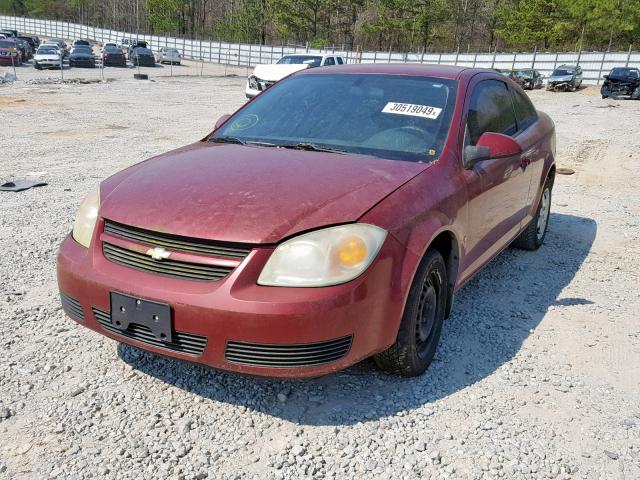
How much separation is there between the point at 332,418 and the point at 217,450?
55cm

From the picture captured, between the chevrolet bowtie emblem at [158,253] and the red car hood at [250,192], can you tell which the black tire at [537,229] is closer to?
the red car hood at [250,192]

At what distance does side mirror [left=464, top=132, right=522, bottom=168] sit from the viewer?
10.8 feet

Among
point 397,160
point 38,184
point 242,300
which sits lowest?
point 38,184

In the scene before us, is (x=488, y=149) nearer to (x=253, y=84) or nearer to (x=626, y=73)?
(x=253, y=84)

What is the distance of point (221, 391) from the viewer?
9.37ft

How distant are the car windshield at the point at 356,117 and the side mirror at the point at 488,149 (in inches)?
7.3

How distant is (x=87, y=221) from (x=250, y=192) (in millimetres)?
837

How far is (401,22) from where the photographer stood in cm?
6131

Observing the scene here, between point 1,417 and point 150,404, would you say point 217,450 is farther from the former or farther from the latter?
point 1,417

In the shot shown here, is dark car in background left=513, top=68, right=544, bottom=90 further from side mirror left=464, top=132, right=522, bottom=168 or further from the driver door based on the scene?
side mirror left=464, top=132, right=522, bottom=168

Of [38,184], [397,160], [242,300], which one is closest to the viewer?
[242,300]

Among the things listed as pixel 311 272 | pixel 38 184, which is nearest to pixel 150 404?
pixel 311 272

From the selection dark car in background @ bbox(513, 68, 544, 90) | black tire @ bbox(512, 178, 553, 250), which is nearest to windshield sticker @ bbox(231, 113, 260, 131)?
black tire @ bbox(512, 178, 553, 250)

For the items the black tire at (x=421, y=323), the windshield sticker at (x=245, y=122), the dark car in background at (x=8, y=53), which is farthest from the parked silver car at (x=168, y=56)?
the black tire at (x=421, y=323)
